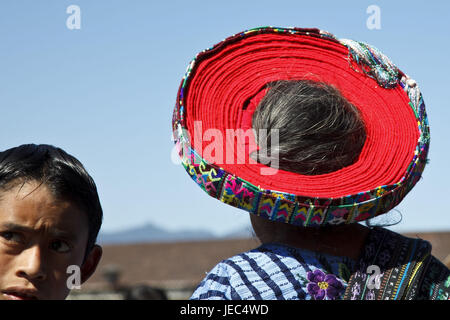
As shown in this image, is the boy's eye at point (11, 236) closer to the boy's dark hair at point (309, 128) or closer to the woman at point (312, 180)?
the woman at point (312, 180)

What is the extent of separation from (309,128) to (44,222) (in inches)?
36.6

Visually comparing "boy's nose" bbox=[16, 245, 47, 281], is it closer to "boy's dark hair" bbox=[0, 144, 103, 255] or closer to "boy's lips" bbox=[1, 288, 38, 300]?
"boy's lips" bbox=[1, 288, 38, 300]

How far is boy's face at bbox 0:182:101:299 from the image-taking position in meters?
2.30

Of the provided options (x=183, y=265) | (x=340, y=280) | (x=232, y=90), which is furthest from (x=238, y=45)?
(x=183, y=265)

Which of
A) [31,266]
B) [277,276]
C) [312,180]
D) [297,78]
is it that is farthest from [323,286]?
[31,266]

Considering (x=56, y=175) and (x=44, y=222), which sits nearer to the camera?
(x=44, y=222)

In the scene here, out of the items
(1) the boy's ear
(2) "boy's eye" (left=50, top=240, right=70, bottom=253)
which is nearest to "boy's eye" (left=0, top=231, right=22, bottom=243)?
(2) "boy's eye" (left=50, top=240, right=70, bottom=253)

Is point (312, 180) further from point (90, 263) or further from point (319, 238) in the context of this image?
point (90, 263)

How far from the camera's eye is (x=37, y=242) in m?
2.36

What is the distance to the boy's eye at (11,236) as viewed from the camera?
7.72 feet

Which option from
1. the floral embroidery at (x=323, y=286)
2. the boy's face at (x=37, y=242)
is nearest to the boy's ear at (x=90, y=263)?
the boy's face at (x=37, y=242)

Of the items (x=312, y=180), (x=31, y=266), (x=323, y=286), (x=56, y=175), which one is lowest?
(x=323, y=286)
